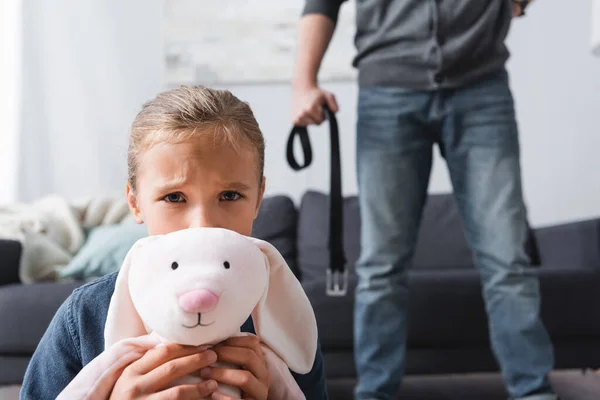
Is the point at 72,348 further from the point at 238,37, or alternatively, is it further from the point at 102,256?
the point at 238,37

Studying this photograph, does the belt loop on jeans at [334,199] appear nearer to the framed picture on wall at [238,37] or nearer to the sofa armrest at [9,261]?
the sofa armrest at [9,261]

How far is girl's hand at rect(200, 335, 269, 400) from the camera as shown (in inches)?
20.1

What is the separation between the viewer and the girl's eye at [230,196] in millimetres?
624

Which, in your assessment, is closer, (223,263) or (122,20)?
(223,263)

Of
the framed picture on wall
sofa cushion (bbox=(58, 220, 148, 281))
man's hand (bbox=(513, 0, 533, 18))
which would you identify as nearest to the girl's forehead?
man's hand (bbox=(513, 0, 533, 18))

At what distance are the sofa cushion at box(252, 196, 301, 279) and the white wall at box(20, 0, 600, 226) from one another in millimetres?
445

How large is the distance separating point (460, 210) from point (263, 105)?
1699 millimetres

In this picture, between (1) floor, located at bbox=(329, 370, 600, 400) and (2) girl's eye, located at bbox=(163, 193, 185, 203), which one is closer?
(2) girl's eye, located at bbox=(163, 193, 185, 203)

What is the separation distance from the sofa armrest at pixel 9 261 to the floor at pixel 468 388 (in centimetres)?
35

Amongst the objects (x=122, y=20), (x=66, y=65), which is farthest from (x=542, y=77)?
(x=66, y=65)

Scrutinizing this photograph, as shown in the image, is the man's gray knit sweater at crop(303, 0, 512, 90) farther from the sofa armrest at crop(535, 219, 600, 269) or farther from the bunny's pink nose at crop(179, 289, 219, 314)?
the sofa armrest at crop(535, 219, 600, 269)

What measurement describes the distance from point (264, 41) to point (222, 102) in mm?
2218

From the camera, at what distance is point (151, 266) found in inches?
19.4

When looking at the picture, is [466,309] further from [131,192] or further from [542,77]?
[542,77]
